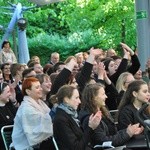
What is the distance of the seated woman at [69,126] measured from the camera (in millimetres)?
7695

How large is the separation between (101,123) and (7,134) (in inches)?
58.2

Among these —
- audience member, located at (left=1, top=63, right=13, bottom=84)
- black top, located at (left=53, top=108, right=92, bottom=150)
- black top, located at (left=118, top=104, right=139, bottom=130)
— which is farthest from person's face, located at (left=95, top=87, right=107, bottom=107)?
audience member, located at (left=1, top=63, right=13, bottom=84)

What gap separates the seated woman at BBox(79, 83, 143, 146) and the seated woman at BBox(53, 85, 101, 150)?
6.7 inches

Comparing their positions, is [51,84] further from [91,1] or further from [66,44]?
[66,44]

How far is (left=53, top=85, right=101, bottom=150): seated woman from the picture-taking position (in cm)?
770

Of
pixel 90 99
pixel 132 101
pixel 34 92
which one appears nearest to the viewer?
pixel 90 99

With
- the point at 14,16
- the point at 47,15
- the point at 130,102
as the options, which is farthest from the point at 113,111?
the point at 47,15

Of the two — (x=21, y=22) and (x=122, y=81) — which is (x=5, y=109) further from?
(x=21, y=22)

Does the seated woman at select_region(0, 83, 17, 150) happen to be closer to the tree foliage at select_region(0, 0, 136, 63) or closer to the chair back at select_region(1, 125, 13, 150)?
the chair back at select_region(1, 125, 13, 150)

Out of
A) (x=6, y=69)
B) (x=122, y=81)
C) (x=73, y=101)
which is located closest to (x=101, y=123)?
(x=73, y=101)

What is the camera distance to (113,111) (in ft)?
33.2

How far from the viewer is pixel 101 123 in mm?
8344

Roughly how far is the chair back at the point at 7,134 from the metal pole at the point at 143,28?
6.25 m

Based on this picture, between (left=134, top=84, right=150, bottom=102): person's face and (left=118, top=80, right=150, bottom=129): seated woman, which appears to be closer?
(left=118, top=80, right=150, bottom=129): seated woman
